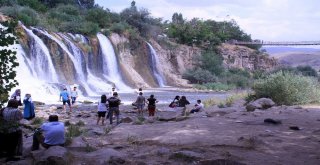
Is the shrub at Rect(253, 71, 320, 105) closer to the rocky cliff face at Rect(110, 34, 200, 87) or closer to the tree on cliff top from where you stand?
the tree on cliff top

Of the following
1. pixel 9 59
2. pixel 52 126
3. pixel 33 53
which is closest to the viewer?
pixel 9 59

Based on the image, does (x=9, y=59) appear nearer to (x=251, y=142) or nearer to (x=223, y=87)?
(x=251, y=142)

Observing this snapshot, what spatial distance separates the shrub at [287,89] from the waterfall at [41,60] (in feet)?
58.9

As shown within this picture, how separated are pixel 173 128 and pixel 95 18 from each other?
145 ft

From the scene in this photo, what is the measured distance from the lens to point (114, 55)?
156 ft

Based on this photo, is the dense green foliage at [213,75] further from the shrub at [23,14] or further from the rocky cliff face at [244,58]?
the shrub at [23,14]

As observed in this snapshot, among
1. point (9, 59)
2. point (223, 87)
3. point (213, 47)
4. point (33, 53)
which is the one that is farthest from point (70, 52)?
point (213, 47)

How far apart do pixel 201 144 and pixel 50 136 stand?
11.2 ft

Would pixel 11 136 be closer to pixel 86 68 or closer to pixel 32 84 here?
pixel 32 84

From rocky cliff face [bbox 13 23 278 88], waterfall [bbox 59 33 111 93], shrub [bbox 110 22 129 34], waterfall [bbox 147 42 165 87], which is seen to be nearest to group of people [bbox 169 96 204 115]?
rocky cliff face [bbox 13 23 278 88]

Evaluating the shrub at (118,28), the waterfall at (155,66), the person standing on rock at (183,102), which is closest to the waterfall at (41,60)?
the person standing on rock at (183,102)

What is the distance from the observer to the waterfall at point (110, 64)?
147 feet

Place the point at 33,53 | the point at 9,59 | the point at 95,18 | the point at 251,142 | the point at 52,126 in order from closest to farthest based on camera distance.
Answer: the point at 9,59
the point at 52,126
the point at 251,142
the point at 33,53
the point at 95,18

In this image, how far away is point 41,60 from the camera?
114 feet
